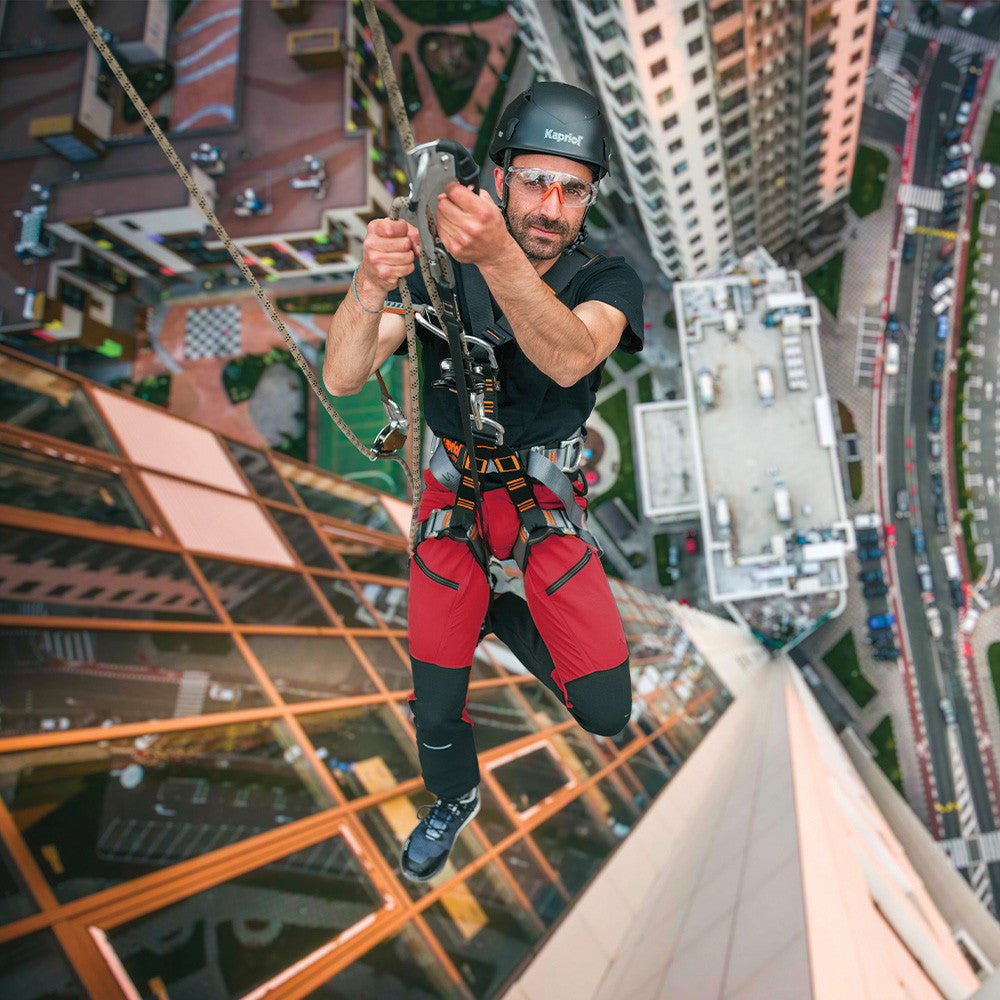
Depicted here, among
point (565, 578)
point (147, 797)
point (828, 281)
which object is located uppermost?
point (828, 281)

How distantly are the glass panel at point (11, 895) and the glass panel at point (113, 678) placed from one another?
800mm

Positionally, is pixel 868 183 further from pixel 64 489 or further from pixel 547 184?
pixel 64 489

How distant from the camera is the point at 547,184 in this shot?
11.3 feet

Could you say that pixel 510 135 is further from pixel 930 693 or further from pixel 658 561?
pixel 930 693

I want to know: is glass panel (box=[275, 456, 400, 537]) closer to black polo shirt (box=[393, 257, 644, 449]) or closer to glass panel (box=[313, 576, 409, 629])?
glass panel (box=[313, 576, 409, 629])

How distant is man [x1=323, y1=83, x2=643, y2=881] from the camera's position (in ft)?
11.2

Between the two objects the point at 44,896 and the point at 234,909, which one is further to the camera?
the point at 234,909

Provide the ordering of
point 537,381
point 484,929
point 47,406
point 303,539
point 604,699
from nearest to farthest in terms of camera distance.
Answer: point 537,381, point 604,699, point 484,929, point 47,406, point 303,539

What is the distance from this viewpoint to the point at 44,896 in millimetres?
3789

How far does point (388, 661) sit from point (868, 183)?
27.1m

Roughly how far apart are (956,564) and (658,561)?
33.4 feet

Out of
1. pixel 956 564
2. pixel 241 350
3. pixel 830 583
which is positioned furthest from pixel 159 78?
pixel 956 564

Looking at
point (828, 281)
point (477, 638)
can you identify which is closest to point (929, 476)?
point (828, 281)

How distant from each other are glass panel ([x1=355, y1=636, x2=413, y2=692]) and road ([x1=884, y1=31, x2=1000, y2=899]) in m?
22.3
